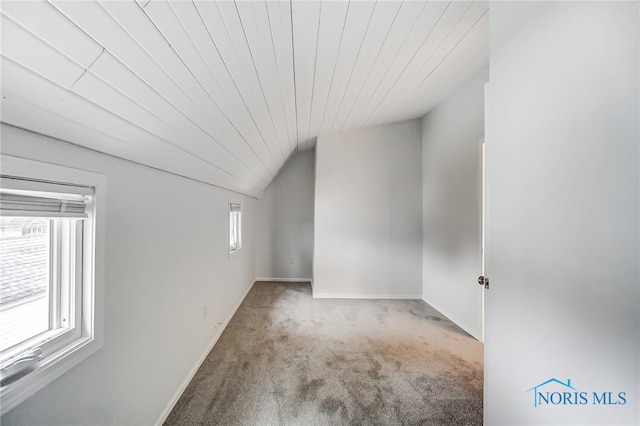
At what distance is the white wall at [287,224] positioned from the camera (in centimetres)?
492

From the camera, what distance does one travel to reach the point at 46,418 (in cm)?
85

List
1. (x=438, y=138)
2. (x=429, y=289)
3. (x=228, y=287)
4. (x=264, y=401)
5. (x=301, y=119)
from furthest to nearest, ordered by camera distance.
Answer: (x=429, y=289)
(x=438, y=138)
(x=228, y=287)
(x=301, y=119)
(x=264, y=401)

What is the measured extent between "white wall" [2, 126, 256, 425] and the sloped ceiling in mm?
98

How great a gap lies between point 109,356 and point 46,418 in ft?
1.02

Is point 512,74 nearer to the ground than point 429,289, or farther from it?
farther from it

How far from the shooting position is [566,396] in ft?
2.75

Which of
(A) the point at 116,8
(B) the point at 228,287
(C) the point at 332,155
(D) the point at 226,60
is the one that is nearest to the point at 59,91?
(A) the point at 116,8

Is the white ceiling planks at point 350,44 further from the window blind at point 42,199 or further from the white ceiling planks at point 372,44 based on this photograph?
the window blind at point 42,199

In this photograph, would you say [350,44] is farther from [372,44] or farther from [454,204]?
[454,204]

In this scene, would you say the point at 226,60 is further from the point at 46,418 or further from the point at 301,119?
the point at 301,119

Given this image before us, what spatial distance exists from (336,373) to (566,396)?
1557mm

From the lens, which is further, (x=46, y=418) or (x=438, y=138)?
(x=438, y=138)

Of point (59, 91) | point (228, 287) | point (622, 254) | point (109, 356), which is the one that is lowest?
point (228, 287)

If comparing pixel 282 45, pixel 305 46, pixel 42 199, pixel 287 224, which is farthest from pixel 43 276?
pixel 287 224
